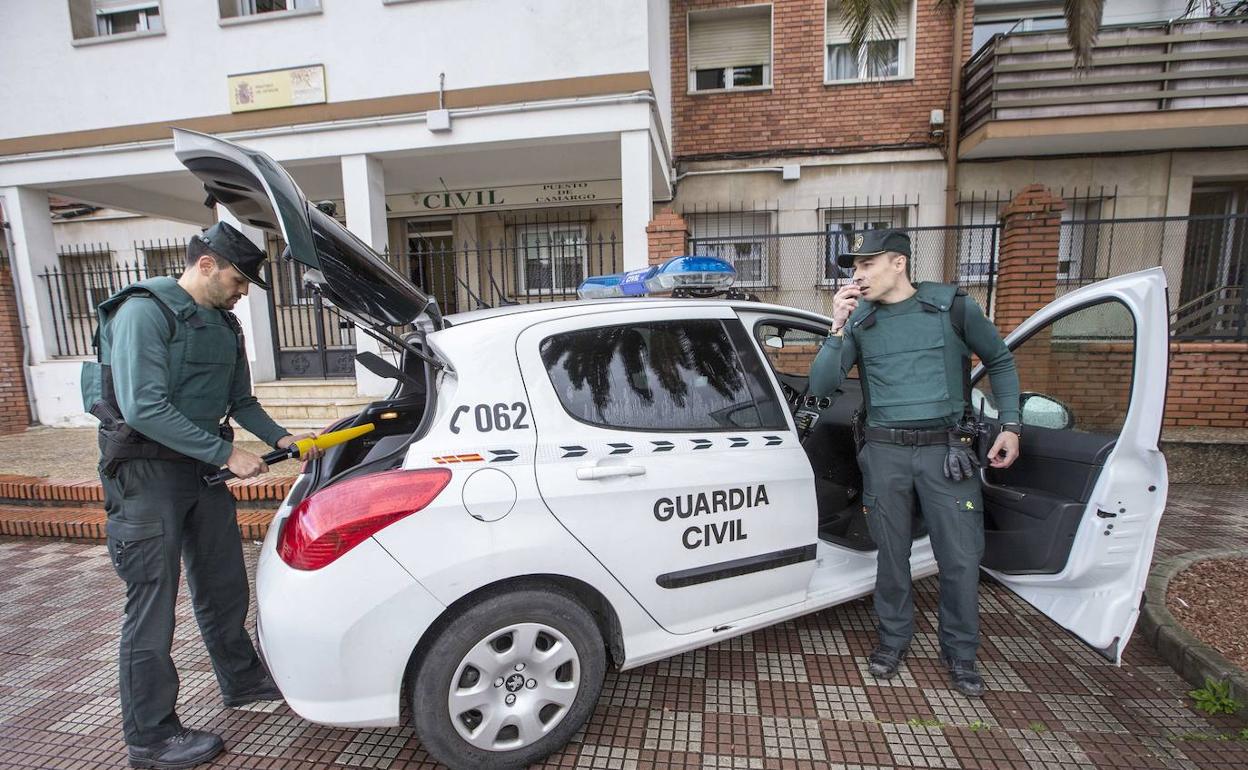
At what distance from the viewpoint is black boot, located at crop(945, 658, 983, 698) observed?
2.44 meters

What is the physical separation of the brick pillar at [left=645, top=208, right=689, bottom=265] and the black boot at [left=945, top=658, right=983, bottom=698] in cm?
426

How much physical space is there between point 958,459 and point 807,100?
789 centimetres

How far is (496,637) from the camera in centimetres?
195

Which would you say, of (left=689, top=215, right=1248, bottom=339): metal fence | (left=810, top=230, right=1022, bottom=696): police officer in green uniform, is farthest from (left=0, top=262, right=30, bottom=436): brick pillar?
(left=810, top=230, right=1022, bottom=696): police officer in green uniform

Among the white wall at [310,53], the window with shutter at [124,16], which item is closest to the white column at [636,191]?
the white wall at [310,53]

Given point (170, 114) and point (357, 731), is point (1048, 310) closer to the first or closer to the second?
point (357, 731)

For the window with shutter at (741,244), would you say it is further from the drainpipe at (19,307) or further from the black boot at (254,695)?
the drainpipe at (19,307)

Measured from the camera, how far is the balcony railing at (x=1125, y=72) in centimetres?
710

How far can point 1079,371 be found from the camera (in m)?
2.79

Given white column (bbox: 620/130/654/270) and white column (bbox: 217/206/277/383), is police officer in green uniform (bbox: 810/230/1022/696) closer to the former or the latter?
white column (bbox: 620/130/654/270)

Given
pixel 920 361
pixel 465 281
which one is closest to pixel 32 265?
pixel 465 281

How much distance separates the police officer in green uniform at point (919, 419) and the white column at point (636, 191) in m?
3.67

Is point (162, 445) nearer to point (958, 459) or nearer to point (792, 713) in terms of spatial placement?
point (792, 713)

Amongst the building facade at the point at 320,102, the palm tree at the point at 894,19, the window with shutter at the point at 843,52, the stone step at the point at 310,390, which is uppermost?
the window with shutter at the point at 843,52
